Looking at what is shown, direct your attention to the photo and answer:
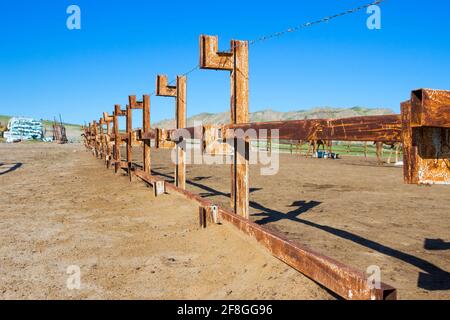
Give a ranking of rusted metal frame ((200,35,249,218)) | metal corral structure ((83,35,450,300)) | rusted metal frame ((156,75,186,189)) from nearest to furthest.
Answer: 1. metal corral structure ((83,35,450,300))
2. rusted metal frame ((200,35,249,218))
3. rusted metal frame ((156,75,186,189))

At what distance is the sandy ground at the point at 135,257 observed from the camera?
3049 millimetres

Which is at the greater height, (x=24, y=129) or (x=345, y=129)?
(x=24, y=129)

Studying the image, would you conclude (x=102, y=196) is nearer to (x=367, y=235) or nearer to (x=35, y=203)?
(x=35, y=203)

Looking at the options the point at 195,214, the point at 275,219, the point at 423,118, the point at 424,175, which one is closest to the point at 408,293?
the point at 424,175

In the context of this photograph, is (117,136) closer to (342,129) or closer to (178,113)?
(178,113)

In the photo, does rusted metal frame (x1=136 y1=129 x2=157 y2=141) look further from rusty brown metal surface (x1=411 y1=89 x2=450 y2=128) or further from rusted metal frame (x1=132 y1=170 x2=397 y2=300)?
rusty brown metal surface (x1=411 y1=89 x2=450 y2=128)

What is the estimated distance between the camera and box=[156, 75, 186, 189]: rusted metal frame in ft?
22.1

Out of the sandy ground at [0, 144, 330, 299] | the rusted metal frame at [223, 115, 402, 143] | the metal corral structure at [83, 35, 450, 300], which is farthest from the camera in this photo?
the sandy ground at [0, 144, 330, 299]

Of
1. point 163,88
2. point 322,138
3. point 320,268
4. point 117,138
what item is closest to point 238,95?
point 322,138

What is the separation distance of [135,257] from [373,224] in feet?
12.0

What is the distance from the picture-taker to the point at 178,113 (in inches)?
273

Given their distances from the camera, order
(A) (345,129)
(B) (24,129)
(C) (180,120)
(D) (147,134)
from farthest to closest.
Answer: (B) (24,129) < (D) (147,134) < (C) (180,120) < (A) (345,129)

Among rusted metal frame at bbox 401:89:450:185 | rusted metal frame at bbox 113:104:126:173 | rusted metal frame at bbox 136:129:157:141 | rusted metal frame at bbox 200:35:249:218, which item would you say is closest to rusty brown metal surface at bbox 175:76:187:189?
rusted metal frame at bbox 136:129:157:141

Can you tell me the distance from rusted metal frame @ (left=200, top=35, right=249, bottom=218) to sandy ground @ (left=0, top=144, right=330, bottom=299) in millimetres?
413
